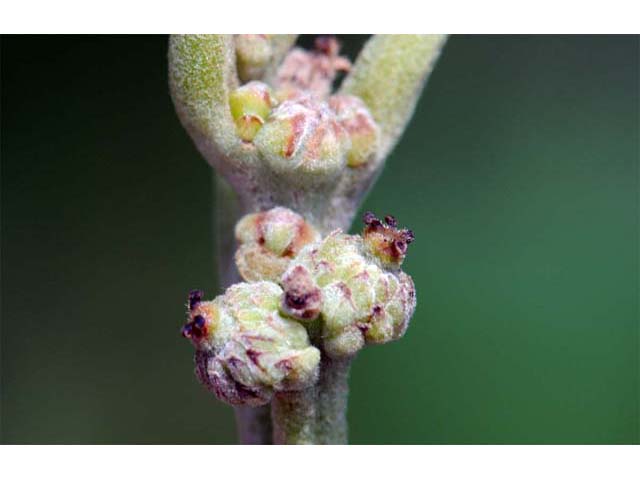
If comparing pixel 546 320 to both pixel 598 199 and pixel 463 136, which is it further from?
pixel 463 136

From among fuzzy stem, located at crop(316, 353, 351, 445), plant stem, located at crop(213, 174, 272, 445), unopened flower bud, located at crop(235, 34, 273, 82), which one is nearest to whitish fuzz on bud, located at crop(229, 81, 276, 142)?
unopened flower bud, located at crop(235, 34, 273, 82)

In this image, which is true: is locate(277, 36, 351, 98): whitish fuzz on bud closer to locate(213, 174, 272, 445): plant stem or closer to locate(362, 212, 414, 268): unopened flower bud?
locate(213, 174, 272, 445): plant stem

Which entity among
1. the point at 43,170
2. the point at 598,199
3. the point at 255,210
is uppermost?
the point at 43,170

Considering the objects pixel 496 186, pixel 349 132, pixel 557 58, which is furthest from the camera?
pixel 557 58

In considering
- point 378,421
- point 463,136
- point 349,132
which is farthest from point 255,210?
point 463,136

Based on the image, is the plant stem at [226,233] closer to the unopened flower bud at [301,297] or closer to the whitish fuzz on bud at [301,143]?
the whitish fuzz on bud at [301,143]

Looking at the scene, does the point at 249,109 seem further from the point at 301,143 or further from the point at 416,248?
the point at 416,248
